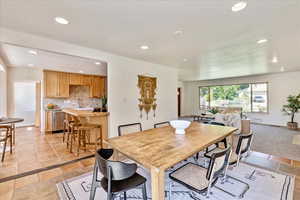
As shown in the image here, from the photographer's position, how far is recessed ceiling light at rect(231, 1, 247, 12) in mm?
1630

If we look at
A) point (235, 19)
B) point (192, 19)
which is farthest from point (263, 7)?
point (192, 19)

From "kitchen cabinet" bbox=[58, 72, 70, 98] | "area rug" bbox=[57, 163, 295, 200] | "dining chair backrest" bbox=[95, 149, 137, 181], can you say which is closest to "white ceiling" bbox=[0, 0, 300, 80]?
"dining chair backrest" bbox=[95, 149, 137, 181]

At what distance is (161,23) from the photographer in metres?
2.11

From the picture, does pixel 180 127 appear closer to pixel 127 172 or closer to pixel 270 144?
Answer: pixel 127 172

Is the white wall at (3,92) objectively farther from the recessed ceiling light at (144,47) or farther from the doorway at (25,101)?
the recessed ceiling light at (144,47)

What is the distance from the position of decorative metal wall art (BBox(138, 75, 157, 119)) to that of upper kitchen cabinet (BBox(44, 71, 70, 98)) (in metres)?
3.11

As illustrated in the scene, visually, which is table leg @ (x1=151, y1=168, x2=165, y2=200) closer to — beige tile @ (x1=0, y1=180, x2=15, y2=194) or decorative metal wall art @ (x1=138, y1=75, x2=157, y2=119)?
beige tile @ (x1=0, y1=180, x2=15, y2=194)

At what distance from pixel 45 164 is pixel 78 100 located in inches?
152

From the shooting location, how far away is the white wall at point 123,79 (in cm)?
256

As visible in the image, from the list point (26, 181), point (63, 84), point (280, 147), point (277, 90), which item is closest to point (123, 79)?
point (26, 181)

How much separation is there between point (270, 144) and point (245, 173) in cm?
A: 230

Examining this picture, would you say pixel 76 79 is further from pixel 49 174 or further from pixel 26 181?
pixel 26 181

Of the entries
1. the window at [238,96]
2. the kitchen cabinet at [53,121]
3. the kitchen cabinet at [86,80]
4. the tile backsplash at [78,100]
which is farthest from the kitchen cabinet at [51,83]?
the window at [238,96]

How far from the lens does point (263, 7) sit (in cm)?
171
